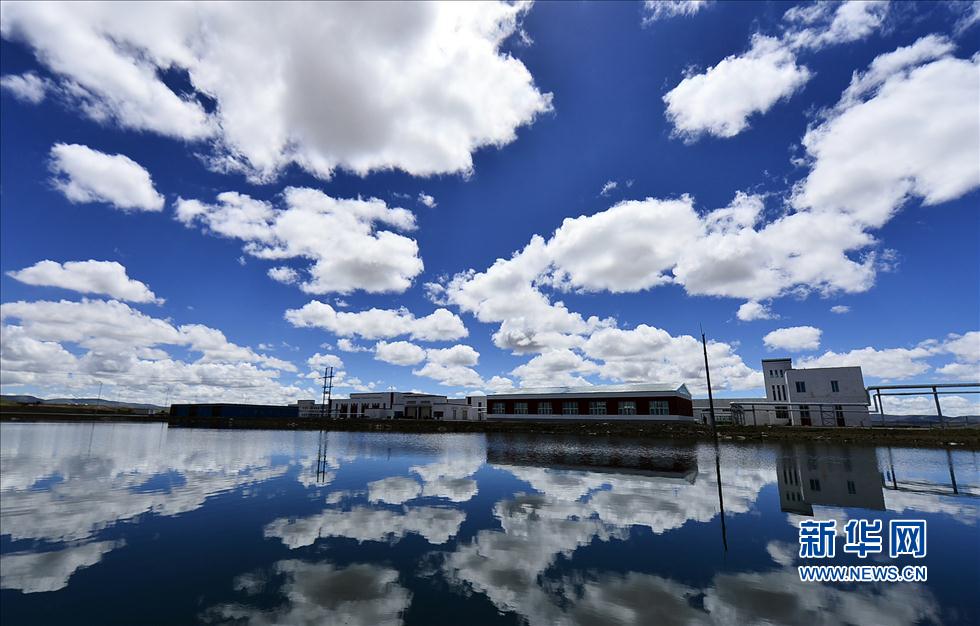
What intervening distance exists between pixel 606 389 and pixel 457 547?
7325 centimetres

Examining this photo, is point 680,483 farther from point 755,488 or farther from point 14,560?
point 14,560

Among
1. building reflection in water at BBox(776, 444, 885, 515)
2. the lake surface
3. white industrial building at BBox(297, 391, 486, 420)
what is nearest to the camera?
the lake surface

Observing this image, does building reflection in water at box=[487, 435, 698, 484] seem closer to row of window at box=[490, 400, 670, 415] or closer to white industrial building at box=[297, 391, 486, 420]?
row of window at box=[490, 400, 670, 415]

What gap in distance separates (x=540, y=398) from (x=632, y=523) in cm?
7180

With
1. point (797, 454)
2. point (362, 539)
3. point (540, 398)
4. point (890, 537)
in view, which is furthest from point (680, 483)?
point (540, 398)

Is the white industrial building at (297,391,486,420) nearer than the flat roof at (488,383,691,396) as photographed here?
No

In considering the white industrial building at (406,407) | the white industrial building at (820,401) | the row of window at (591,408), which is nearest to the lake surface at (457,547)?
the row of window at (591,408)

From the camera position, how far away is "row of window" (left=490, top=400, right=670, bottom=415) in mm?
74375

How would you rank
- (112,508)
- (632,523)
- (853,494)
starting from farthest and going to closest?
(853,494)
(112,508)
(632,523)

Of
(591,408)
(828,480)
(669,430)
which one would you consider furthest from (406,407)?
(828,480)

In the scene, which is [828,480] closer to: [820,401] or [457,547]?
[457,547]

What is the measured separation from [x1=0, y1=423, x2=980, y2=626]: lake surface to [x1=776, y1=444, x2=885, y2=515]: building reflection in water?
237 millimetres

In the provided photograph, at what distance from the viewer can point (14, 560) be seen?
1109 centimetres

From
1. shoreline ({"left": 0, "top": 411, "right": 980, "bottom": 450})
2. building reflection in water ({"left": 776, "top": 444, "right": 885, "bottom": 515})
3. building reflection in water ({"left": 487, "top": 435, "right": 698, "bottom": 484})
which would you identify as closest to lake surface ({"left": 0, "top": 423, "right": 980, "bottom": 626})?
building reflection in water ({"left": 776, "top": 444, "right": 885, "bottom": 515})
